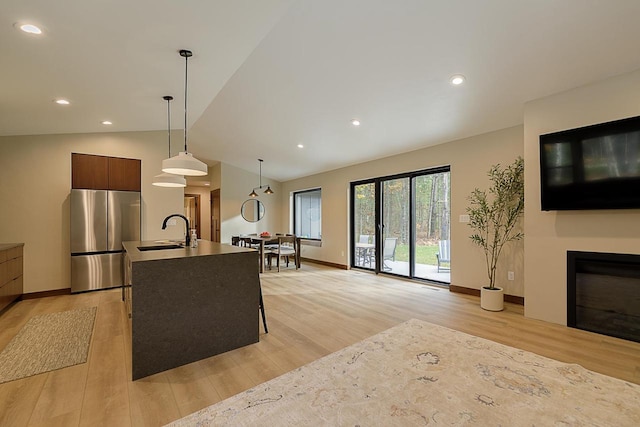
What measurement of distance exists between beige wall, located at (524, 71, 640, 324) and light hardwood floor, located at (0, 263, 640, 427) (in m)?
0.39

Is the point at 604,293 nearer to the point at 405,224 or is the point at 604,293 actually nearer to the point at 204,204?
the point at 405,224

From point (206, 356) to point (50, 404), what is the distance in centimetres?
99

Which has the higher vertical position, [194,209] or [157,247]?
[194,209]

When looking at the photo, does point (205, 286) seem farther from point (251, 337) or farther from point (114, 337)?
point (114, 337)

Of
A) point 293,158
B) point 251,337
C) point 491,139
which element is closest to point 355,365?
point 251,337

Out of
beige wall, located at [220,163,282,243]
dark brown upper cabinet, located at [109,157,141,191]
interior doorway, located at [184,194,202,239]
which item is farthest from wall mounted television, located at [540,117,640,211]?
interior doorway, located at [184,194,202,239]

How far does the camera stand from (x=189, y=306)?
2436 mm

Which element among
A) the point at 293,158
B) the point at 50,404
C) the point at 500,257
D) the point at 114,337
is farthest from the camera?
the point at 293,158

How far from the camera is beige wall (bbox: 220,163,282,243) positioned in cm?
833

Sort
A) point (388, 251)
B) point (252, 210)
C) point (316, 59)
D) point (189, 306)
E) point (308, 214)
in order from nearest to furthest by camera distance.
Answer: point (189, 306) < point (316, 59) < point (388, 251) < point (308, 214) < point (252, 210)

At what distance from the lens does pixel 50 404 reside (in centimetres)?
191

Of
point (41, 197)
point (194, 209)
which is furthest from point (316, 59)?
point (194, 209)

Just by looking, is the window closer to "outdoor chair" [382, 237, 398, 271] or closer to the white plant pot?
"outdoor chair" [382, 237, 398, 271]

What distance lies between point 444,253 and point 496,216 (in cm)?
118
